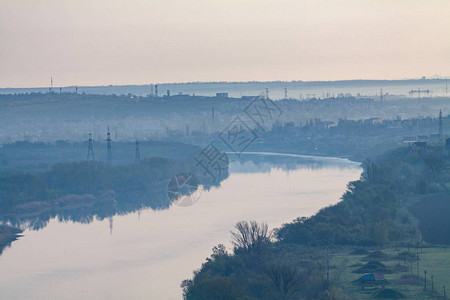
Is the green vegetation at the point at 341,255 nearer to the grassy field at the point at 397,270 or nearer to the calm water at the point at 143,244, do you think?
the grassy field at the point at 397,270

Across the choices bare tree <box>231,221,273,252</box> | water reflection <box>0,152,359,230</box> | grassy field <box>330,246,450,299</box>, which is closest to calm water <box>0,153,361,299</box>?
water reflection <box>0,152,359,230</box>

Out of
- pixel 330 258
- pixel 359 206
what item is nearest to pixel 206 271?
pixel 330 258

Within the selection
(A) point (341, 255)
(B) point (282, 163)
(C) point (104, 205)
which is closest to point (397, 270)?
(A) point (341, 255)

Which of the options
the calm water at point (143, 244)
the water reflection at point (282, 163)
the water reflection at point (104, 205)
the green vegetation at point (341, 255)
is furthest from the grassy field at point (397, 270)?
the water reflection at point (282, 163)

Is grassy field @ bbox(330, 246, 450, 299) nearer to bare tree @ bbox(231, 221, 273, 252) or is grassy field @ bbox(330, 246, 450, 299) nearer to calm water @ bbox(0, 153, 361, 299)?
bare tree @ bbox(231, 221, 273, 252)

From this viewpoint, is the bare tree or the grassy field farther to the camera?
the bare tree

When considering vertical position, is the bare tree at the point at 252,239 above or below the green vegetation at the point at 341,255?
above

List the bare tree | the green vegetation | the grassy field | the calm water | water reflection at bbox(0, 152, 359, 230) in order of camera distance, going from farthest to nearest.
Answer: water reflection at bbox(0, 152, 359, 230) → the calm water → the bare tree → the grassy field → the green vegetation
